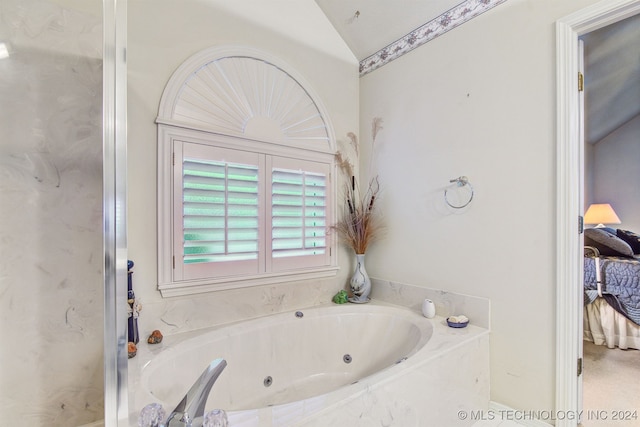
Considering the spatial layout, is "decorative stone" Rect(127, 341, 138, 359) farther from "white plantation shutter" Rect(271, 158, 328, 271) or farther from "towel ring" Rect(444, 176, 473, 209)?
"towel ring" Rect(444, 176, 473, 209)

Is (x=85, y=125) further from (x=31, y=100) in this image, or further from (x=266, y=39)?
(x=266, y=39)

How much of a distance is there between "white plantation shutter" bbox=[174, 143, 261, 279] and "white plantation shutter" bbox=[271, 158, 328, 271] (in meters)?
0.15

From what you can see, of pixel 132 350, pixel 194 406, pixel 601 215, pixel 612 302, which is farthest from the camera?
pixel 601 215

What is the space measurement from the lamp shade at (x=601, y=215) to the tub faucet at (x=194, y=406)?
6098 mm

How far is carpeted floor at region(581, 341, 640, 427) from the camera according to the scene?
1.61 m

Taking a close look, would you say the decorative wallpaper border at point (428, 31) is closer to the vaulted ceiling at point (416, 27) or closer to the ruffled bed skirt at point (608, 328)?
the vaulted ceiling at point (416, 27)

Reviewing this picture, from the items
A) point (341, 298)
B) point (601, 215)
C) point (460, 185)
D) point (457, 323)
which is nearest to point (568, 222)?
point (460, 185)

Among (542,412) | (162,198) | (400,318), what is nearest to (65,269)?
(162,198)

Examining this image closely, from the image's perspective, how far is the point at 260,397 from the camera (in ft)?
5.53

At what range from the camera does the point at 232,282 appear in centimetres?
181

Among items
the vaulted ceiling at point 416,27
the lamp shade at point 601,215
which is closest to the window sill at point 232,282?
the vaulted ceiling at point 416,27

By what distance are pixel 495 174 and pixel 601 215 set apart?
4.53m

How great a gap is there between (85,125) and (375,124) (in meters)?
1.87

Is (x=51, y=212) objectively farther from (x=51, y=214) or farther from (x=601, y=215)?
(x=601, y=215)
